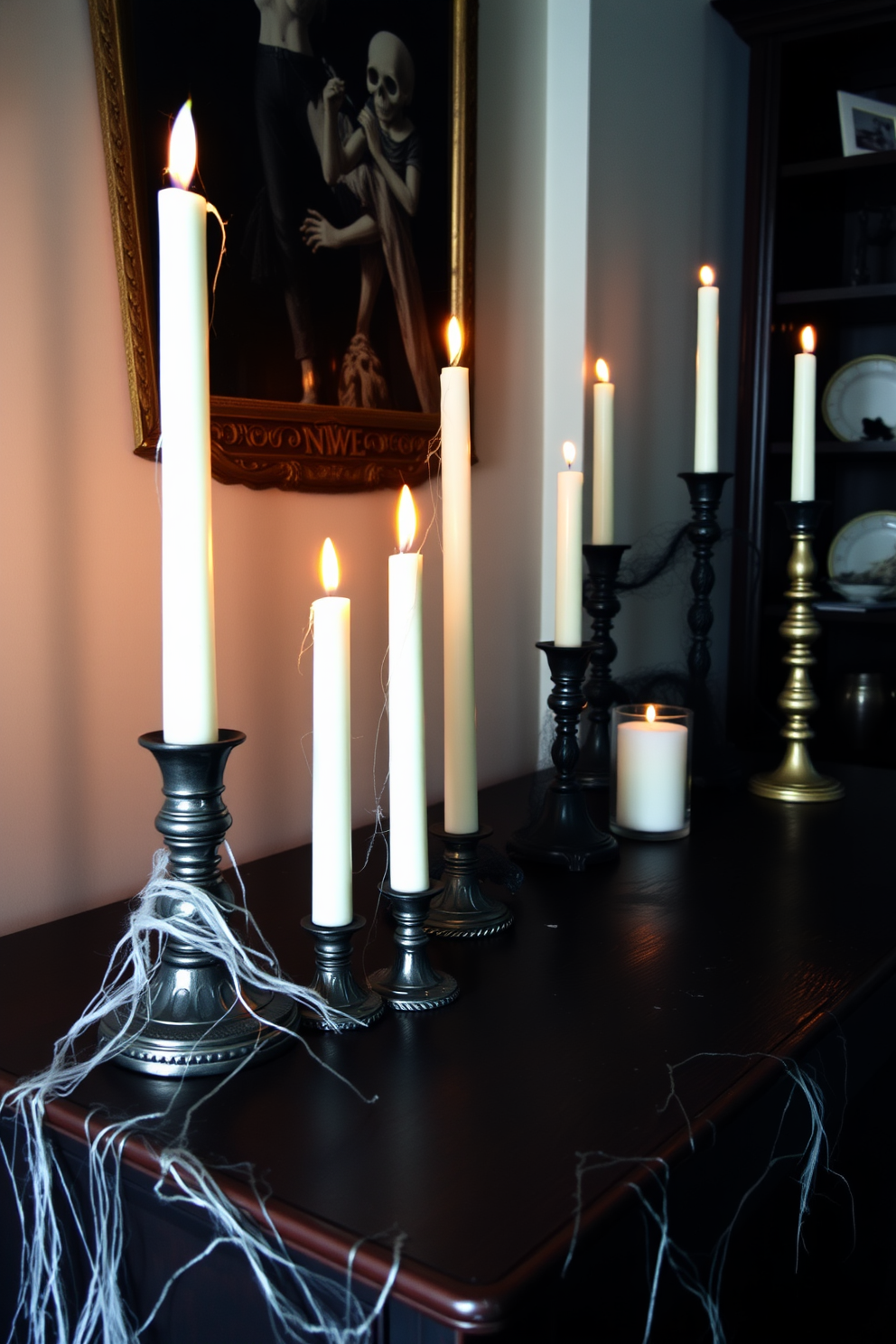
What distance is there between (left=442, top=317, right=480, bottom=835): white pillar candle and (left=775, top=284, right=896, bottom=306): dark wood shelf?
1.30m

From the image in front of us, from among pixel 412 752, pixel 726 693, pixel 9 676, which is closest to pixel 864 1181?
pixel 412 752

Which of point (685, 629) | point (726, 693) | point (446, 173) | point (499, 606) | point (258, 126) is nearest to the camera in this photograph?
point (258, 126)

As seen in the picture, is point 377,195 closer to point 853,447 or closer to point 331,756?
point 331,756

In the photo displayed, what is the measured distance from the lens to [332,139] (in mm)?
1139

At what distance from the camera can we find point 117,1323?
0.60 m

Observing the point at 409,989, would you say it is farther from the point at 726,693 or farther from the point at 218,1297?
the point at 726,693

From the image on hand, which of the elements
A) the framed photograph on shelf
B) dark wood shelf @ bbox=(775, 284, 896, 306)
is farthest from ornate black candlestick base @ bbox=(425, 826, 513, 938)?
the framed photograph on shelf

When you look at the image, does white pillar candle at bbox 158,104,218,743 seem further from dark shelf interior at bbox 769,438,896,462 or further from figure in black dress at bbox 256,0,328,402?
dark shelf interior at bbox 769,438,896,462

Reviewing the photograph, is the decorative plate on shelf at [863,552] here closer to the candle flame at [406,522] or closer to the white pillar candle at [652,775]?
the white pillar candle at [652,775]

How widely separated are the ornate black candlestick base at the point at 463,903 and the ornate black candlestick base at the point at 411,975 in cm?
11

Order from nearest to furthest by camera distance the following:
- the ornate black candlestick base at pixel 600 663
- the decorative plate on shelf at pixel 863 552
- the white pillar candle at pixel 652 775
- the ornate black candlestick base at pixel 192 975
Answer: the ornate black candlestick base at pixel 192 975, the white pillar candle at pixel 652 775, the ornate black candlestick base at pixel 600 663, the decorative plate on shelf at pixel 863 552

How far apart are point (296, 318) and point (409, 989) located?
662 millimetres

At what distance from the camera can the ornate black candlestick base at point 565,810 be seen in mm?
1051

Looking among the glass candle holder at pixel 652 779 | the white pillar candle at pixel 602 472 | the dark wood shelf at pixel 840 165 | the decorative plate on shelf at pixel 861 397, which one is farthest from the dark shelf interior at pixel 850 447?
the glass candle holder at pixel 652 779
